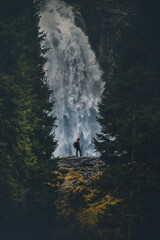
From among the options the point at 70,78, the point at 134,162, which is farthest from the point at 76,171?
the point at 70,78

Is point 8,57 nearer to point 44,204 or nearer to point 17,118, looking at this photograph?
point 17,118

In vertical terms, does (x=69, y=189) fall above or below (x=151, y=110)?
below

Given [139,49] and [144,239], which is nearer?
[144,239]

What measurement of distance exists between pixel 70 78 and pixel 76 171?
28476 mm

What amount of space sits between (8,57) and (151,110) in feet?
27.4

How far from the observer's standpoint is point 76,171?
17.5 meters

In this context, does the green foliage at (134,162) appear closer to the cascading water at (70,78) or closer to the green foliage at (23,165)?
the green foliage at (23,165)

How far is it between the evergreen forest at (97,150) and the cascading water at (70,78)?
23.3 metres

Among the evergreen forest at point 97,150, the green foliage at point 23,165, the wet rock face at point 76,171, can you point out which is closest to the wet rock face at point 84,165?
the wet rock face at point 76,171

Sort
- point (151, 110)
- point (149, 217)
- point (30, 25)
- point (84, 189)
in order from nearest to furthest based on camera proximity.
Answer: point (149, 217), point (151, 110), point (84, 189), point (30, 25)

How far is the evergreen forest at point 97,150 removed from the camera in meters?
9.91

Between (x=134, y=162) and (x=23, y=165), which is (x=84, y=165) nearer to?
(x=23, y=165)

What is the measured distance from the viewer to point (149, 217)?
10180 mm

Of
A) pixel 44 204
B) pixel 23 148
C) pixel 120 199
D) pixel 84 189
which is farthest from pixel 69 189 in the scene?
pixel 120 199
